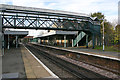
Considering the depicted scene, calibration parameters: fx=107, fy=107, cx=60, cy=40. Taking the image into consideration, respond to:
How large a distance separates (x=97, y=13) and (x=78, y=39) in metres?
13.7

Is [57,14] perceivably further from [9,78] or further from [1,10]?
[9,78]

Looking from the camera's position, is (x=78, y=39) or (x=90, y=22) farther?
(x=78, y=39)

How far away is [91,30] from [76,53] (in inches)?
361

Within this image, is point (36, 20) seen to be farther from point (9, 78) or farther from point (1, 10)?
point (9, 78)

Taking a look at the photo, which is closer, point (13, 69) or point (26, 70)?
point (26, 70)

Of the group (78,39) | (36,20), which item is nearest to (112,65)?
(36,20)

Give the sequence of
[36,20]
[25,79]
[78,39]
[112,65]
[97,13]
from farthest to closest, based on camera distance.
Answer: [97,13], [78,39], [36,20], [112,65], [25,79]

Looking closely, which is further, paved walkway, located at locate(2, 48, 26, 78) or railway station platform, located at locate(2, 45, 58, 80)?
paved walkway, located at locate(2, 48, 26, 78)

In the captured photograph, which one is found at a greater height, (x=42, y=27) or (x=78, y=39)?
(x=42, y=27)

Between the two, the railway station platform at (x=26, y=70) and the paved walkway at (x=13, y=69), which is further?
the paved walkway at (x=13, y=69)

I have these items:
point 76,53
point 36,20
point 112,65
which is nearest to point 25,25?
point 36,20

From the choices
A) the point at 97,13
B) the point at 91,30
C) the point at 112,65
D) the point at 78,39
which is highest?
the point at 97,13

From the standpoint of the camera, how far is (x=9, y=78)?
21.3 feet

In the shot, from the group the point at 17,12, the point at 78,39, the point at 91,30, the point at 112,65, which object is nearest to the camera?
the point at 112,65
